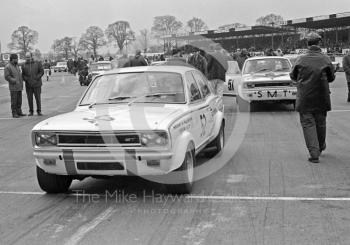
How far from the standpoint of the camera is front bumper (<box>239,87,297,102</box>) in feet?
45.5

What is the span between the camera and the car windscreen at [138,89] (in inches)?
267

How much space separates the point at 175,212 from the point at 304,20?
2315 inches

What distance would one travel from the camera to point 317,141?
305 inches

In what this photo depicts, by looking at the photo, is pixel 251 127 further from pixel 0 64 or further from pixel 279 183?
pixel 0 64

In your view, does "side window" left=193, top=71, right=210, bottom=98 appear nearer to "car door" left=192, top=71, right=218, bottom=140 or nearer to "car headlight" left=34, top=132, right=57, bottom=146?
"car door" left=192, top=71, right=218, bottom=140

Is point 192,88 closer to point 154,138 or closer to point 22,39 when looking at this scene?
point 154,138

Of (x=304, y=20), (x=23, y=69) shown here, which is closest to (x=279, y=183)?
(x=23, y=69)

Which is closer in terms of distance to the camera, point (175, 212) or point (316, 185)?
point (175, 212)

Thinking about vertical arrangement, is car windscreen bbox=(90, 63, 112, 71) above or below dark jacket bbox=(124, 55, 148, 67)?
below

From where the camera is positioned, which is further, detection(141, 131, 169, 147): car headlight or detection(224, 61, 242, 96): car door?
detection(224, 61, 242, 96): car door

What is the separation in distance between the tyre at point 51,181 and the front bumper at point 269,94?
8.64 metres

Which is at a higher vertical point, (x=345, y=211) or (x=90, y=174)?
(x=90, y=174)

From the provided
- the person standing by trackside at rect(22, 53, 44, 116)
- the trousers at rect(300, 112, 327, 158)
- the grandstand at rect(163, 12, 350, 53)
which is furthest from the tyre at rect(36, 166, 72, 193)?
the grandstand at rect(163, 12, 350, 53)

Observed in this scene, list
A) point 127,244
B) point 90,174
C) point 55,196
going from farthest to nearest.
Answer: point 55,196 → point 90,174 → point 127,244
